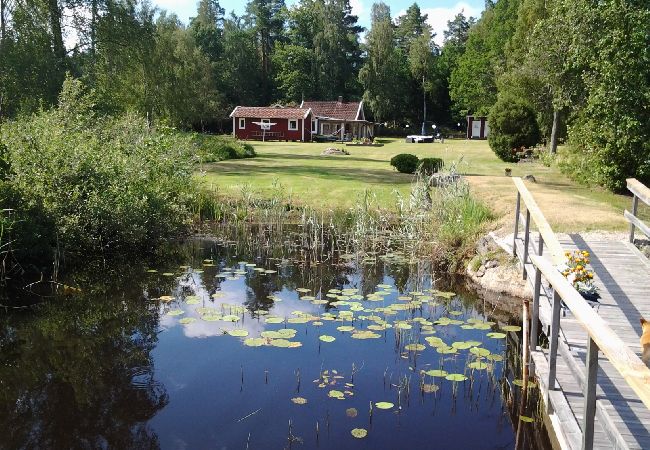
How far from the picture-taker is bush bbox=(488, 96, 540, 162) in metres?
27.2

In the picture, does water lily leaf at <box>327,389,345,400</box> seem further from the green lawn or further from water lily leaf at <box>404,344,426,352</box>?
the green lawn

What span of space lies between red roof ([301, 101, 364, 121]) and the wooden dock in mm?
50462

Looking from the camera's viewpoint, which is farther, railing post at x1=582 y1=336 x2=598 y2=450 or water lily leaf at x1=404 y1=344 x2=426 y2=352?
water lily leaf at x1=404 y1=344 x2=426 y2=352

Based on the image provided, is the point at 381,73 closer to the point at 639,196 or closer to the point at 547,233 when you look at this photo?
the point at 639,196

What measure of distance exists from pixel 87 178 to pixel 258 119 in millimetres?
45499

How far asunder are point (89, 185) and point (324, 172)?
13943 mm

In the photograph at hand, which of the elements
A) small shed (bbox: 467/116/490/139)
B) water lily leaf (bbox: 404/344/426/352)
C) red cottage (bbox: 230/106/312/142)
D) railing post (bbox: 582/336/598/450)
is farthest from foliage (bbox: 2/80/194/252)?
small shed (bbox: 467/116/490/139)

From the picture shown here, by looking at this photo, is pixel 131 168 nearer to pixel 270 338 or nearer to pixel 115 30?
pixel 270 338

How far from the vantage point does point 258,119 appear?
55906mm

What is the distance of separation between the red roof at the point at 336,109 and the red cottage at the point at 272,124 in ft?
9.66

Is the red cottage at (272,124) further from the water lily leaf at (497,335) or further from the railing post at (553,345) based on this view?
the railing post at (553,345)

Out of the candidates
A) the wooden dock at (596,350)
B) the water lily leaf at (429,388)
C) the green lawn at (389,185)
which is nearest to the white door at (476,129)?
the green lawn at (389,185)

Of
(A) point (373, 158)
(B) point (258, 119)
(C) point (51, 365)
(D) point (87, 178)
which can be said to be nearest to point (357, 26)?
(B) point (258, 119)

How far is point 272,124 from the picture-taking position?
55781 millimetres
